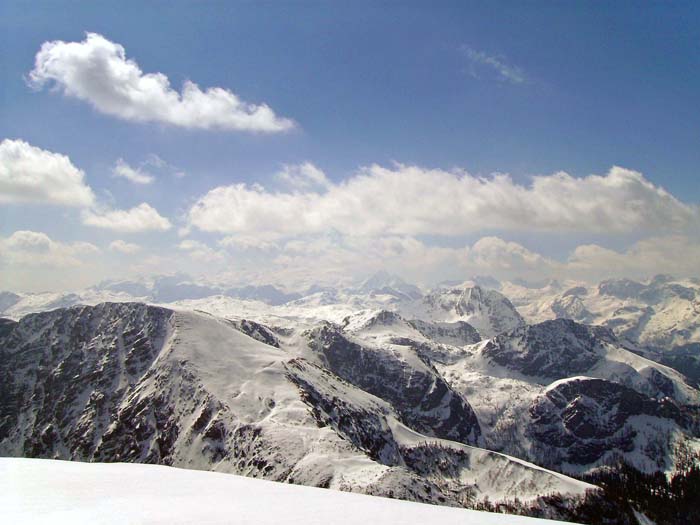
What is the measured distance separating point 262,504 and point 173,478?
11791 millimetres

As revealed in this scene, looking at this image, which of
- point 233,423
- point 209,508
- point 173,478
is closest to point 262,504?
point 209,508

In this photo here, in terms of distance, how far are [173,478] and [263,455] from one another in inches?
5045

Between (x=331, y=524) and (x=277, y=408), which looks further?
(x=277, y=408)

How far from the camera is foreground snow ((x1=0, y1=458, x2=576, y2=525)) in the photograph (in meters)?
20.7

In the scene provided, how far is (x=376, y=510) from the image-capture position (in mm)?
25828

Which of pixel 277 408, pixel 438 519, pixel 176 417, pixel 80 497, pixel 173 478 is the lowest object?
pixel 176 417

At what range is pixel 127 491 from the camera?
2700 centimetres

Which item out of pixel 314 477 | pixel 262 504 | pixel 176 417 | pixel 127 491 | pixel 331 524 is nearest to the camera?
pixel 331 524

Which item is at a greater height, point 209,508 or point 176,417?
point 209,508

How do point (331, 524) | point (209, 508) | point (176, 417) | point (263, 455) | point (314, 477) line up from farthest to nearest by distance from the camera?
1. point (176, 417)
2. point (263, 455)
3. point (314, 477)
4. point (209, 508)
5. point (331, 524)

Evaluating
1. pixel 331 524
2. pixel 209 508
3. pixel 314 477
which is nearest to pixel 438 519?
pixel 331 524

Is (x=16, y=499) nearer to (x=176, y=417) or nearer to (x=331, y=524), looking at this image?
(x=331, y=524)

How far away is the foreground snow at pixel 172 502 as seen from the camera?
2070 centimetres

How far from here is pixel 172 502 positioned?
24422 millimetres
